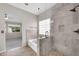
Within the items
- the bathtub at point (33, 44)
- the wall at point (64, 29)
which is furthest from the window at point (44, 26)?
the bathtub at point (33, 44)

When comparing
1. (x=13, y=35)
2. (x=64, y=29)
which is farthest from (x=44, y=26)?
(x=13, y=35)

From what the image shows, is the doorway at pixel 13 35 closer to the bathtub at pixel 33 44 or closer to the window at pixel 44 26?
the bathtub at pixel 33 44

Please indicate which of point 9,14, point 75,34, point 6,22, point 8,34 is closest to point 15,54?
point 8,34

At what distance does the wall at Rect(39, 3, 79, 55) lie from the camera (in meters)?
1.33

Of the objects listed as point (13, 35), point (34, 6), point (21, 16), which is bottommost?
point (13, 35)

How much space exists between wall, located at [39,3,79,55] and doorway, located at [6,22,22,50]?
0.45 m

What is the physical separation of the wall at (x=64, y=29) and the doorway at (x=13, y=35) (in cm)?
45

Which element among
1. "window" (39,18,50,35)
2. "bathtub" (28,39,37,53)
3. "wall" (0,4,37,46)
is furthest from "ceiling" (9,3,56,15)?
"bathtub" (28,39,37,53)

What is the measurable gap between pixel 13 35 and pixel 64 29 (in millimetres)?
885

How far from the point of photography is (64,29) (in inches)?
55.0

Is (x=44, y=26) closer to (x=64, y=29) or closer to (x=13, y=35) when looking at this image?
(x=64, y=29)

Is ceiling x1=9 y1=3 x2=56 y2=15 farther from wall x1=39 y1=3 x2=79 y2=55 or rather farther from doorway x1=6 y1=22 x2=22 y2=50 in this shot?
doorway x1=6 y1=22 x2=22 y2=50

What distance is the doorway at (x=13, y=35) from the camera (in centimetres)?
142

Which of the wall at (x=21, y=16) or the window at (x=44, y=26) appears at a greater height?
the wall at (x=21, y=16)
